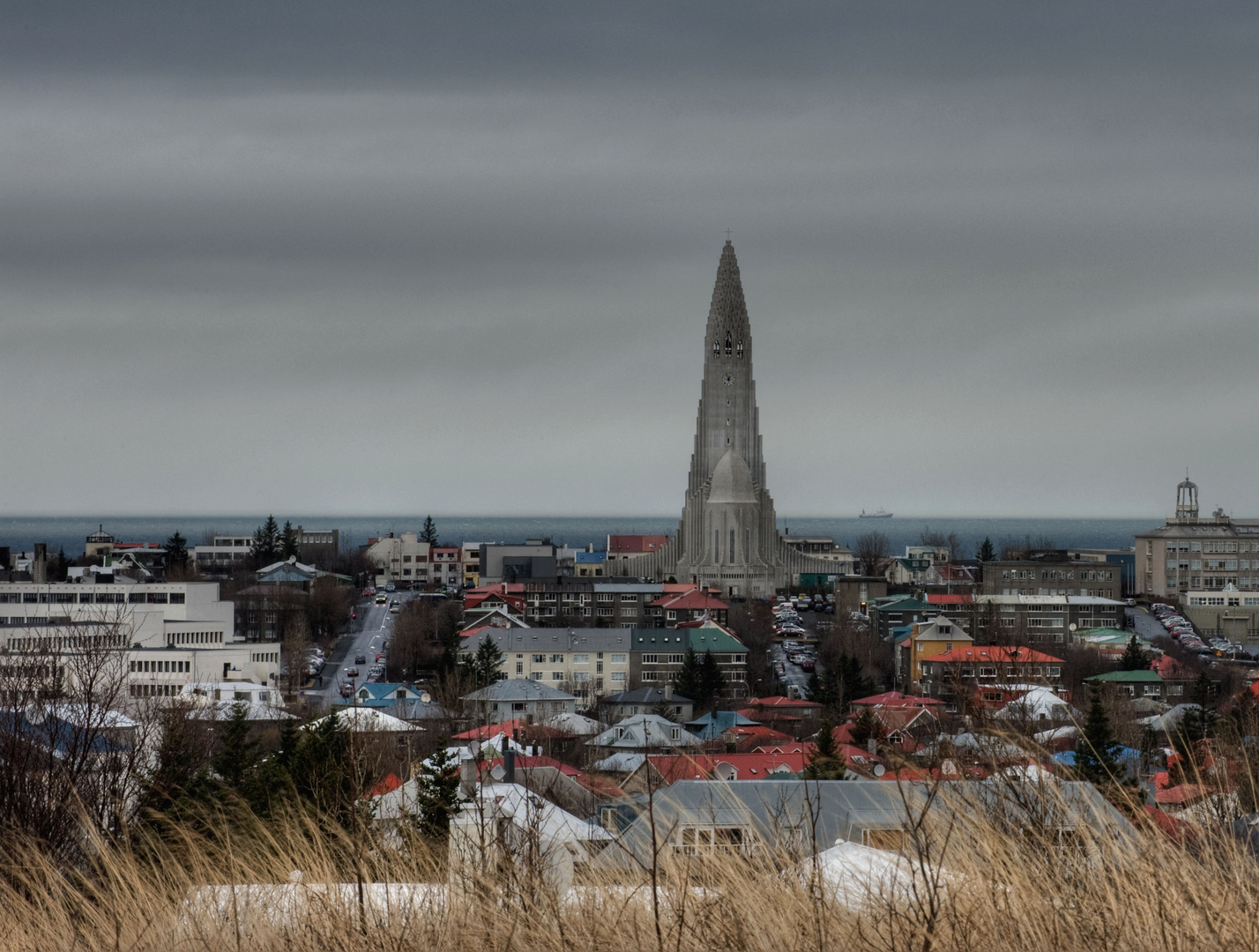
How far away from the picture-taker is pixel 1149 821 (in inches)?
201

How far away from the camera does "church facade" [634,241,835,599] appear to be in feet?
300

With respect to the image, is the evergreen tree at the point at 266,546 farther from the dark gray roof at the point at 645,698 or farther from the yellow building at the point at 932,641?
the dark gray roof at the point at 645,698

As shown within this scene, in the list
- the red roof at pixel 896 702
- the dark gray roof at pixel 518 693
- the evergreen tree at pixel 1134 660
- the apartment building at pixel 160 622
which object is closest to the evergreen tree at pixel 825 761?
the red roof at pixel 896 702

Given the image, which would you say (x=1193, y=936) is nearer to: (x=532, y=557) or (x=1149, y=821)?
(x=1149, y=821)

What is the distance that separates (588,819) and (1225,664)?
144 feet

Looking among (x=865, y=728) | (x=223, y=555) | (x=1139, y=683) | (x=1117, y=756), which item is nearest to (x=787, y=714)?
(x=865, y=728)

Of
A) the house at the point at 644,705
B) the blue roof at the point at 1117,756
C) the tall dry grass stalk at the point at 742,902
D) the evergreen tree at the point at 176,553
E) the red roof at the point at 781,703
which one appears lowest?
the house at the point at 644,705

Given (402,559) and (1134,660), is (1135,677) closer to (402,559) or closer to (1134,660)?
(1134,660)

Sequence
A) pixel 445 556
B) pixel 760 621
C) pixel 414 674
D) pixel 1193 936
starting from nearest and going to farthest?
pixel 1193 936, pixel 414 674, pixel 760 621, pixel 445 556

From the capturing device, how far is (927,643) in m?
48.2

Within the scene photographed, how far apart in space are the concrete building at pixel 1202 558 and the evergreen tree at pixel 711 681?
34.4 meters

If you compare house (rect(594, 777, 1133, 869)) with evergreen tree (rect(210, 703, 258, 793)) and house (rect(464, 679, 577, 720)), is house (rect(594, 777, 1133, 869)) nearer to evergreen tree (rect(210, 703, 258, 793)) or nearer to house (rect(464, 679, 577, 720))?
evergreen tree (rect(210, 703, 258, 793))

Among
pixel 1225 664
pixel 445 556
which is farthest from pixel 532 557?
pixel 1225 664

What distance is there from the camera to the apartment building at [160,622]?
41500 mm
